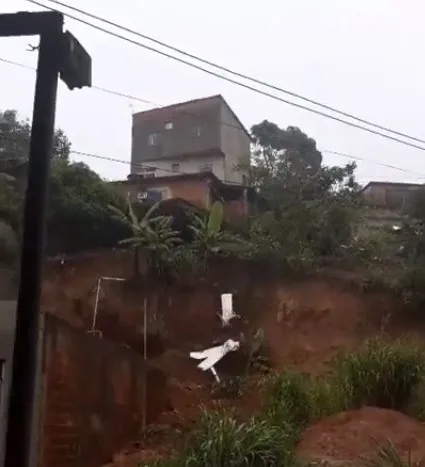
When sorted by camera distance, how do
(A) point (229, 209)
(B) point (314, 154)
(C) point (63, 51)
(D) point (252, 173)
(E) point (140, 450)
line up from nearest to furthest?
(C) point (63, 51)
(E) point (140, 450)
(D) point (252, 173)
(A) point (229, 209)
(B) point (314, 154)

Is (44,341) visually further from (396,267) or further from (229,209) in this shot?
(229,209)

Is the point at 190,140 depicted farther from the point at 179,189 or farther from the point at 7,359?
the point at 7,359

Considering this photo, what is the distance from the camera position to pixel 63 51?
167 inches

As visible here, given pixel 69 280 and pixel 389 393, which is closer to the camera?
pixel 389 393

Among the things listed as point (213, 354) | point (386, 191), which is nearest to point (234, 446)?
point (213, 354)

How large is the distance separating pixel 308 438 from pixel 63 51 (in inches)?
199

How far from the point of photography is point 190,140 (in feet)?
89.2

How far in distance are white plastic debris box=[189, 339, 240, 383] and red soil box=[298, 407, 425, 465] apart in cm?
578

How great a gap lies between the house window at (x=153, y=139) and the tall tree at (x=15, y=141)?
23.5ft

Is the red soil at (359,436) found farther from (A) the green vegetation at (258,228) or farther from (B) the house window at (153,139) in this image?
(B) the house window at (153,139)

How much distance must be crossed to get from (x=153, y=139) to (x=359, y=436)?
863 inches

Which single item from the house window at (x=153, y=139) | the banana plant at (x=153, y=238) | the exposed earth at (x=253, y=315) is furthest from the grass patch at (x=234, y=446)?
the house window at (x=153, y=139)

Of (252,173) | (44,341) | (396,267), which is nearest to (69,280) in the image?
(252,173)

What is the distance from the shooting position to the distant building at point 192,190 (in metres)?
21.4
